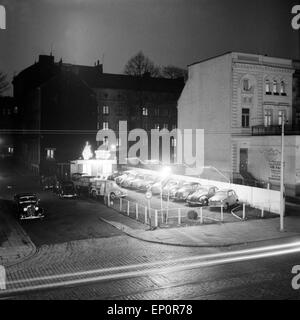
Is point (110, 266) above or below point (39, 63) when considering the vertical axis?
below

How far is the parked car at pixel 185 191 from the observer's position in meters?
30.8

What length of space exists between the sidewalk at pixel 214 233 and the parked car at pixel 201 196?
5375 mm

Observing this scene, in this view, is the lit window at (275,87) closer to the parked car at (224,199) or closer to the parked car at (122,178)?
the parked car at (122,178)

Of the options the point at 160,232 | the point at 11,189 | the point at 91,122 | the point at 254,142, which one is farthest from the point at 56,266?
the point at 91,122

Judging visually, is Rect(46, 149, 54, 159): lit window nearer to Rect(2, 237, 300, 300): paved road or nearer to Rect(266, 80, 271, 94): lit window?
Rect(266, 80, 271, 94): lit window

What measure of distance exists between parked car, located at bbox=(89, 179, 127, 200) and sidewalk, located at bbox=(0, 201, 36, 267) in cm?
947

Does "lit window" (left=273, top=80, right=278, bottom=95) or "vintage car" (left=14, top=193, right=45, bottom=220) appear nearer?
"vintage car" (left=14, top=193, right=45, bottom=220)

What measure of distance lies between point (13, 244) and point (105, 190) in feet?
45.9

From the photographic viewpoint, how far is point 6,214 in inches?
1038

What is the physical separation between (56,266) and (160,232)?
6.72 m

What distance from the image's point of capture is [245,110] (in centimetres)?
4212

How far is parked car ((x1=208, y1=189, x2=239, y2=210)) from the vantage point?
26688 millimetres

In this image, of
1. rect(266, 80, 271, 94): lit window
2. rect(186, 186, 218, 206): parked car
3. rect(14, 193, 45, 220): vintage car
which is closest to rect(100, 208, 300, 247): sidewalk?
rect(14, 193, 45, 220): vintage car
